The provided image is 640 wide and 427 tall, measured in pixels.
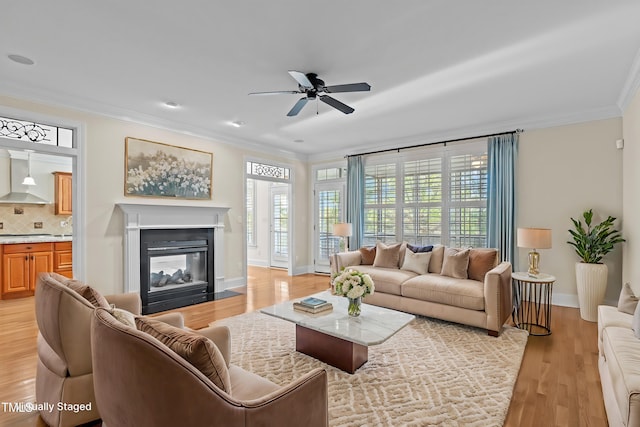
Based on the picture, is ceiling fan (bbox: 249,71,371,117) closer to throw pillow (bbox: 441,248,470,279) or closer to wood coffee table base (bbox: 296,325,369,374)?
wood coffee table base (bbox: 296,325,369,374)

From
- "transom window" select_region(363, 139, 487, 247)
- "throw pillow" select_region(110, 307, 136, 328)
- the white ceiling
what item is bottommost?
"throw pillow" select_region(110, 307, 136, 328)

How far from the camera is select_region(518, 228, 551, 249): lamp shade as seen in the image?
12.7 ft

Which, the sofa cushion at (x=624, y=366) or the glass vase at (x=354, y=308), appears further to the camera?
the glass vase at (x=354, y=308)

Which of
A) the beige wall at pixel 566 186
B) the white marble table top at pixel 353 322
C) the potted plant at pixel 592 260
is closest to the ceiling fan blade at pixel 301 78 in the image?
the white marble table top at pixel 353 322

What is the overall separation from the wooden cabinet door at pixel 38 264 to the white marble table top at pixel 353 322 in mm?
4887

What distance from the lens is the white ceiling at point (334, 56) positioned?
94.3 inches

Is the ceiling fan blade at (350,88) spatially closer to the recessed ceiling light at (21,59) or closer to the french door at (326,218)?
the recessed ceiling light at (21,59)

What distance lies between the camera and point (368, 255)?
5.44m

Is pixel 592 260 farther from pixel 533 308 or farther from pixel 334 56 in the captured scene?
pixel 334 56

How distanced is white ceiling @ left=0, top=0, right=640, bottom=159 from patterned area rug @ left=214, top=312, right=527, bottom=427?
2815 millimetres

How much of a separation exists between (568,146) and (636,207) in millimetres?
1505

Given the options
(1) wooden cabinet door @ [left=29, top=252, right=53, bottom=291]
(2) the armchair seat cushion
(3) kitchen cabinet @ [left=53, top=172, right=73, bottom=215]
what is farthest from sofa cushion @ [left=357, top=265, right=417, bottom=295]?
(3) kitchen cabinet @ [left=53, top=172, right=73, bottom=215]

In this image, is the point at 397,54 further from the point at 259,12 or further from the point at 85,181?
the point at 85,181

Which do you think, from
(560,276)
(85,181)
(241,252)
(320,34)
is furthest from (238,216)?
(560,276)
